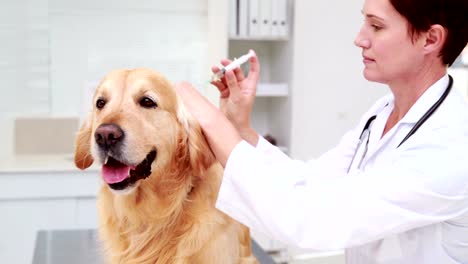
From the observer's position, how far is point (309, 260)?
3.36 metres

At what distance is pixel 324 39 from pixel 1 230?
2.21m

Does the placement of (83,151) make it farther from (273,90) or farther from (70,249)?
Result: (273,90)

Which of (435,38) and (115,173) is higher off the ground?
(435,38)

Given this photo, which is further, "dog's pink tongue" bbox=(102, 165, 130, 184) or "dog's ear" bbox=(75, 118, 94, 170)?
"dog's ear" bbox=(75, 118, 94, 170)

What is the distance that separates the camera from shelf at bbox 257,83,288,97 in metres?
3.21

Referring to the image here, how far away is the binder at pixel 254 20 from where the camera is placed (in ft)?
10.2

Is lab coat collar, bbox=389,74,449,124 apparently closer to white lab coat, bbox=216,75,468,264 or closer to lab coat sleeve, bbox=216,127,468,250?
white lab coat, bbox=216,75,468,264

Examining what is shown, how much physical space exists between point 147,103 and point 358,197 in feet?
1.73

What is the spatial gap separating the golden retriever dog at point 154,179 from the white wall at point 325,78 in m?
2.12

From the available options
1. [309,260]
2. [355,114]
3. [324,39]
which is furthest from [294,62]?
[309,260]

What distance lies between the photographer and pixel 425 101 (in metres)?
1.13

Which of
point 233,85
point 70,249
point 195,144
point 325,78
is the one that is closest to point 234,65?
point 233,85

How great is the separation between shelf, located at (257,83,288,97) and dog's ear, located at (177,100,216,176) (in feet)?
6.51

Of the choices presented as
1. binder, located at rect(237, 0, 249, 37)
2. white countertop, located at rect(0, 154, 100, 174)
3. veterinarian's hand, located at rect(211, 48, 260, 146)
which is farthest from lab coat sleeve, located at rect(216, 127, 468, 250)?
binder, located at rect(237, 0, 249, 37)
